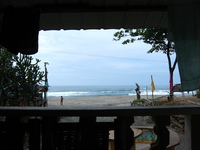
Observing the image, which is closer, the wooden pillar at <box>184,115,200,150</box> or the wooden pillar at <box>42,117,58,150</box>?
the wooden pillar at <box>42,117,58,150</box>

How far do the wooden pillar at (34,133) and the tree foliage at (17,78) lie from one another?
3.75 meters

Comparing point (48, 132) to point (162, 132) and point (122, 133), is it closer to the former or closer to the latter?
point (122, 133)

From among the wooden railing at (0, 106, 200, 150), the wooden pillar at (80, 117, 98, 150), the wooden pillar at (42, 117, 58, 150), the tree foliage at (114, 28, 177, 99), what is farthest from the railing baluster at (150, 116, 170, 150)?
the tree foliage at (114, 28, 177, 99)

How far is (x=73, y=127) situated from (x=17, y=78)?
13.3 feet

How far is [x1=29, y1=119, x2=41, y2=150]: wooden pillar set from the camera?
134 centimetres

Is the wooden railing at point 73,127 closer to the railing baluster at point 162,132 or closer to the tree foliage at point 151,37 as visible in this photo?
the railing baluster at point 162,132

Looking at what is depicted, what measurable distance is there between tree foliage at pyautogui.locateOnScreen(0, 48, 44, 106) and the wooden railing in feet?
12.1

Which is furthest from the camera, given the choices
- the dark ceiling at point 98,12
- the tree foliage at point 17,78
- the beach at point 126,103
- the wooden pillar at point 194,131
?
the beach at point 126,103

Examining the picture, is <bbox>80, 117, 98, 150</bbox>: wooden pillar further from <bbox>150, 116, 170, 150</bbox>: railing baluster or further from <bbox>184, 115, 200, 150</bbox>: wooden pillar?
<bbox>184, 115, 200, 150</bbox>: wooden pillar

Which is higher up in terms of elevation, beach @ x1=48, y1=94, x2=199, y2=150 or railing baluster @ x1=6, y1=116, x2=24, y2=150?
railing baluster @ x1=6, y1=116, x2=24, y2=150

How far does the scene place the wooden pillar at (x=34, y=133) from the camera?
52.9 inches

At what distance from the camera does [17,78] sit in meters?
4.89

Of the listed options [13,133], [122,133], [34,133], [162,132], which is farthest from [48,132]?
[162,132]

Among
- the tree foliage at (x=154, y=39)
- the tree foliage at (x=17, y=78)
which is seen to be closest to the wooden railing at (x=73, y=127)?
the tree foliage at (x=17, y=78)
